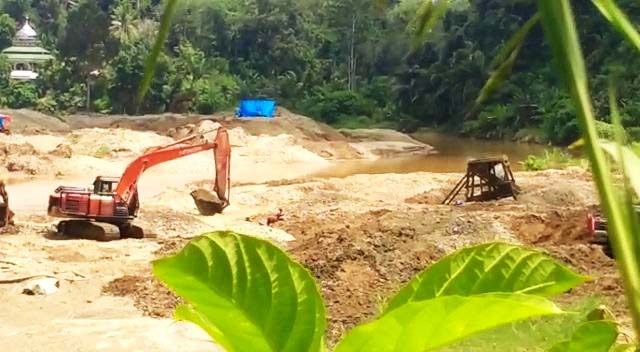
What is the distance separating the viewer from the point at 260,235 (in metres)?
11.0

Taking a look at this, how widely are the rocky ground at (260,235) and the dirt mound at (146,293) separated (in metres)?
0.02

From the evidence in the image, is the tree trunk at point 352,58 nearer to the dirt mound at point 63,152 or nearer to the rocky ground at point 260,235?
the rocky ground at point 260,235

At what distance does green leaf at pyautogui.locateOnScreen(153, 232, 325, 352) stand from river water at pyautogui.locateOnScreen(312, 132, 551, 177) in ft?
89.9

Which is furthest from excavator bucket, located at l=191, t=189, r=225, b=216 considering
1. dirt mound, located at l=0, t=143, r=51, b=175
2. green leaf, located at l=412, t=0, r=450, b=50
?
green leaf, located at l=412, t=0, r=450, b=50

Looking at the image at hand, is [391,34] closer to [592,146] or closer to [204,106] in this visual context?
[204,106]

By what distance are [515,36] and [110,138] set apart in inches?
1343

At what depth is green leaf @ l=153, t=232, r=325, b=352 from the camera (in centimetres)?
58

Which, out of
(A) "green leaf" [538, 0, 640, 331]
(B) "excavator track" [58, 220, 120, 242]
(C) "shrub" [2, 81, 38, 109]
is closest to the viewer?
(A) "green leaf" [538, 0, 640, 331]

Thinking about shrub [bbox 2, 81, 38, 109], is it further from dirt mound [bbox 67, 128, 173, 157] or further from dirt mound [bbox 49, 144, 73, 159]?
dirt mound [bbox 49, 144, 73, 159]

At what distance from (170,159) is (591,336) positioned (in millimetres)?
16009

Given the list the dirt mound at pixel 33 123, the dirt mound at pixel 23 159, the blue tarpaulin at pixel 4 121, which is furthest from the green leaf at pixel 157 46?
the dirt mound at pixel 33 123

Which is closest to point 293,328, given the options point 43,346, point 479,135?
point 43,346

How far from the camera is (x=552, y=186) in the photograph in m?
18.8

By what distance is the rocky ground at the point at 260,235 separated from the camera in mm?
8859
